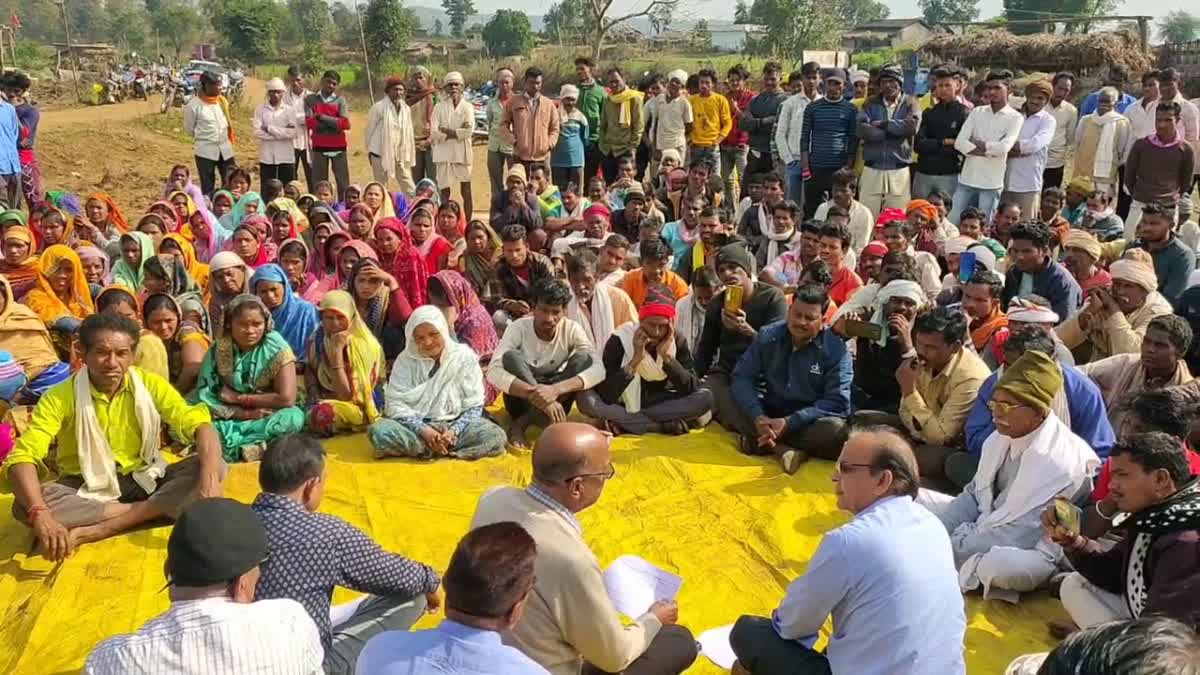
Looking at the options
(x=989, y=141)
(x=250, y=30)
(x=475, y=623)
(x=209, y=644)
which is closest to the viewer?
(x=475, y=623)

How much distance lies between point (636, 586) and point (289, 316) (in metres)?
3.63

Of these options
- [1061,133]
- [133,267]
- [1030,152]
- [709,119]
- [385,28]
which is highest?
[385,28]

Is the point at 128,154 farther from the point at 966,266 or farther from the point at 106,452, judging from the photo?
the point at 966,266

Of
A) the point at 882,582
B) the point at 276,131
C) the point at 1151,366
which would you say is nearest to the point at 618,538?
the point at 882,582

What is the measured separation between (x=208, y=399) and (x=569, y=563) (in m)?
3.65

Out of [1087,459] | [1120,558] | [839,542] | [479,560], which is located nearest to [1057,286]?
[1087,459]

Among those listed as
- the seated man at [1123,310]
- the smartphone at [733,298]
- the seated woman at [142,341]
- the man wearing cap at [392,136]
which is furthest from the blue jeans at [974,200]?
the seated woman at [142,341]

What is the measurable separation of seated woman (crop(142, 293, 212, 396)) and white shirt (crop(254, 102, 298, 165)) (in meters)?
5.50

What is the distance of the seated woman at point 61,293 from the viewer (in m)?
6.55

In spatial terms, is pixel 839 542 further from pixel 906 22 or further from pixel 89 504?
pixel 906 22

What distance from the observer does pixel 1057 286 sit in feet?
19.9

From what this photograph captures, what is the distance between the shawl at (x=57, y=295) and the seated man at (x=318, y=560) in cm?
450

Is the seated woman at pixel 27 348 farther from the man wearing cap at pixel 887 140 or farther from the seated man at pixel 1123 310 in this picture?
the man wearing cap at pixel 887 140

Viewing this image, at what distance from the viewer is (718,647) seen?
3.56 m
